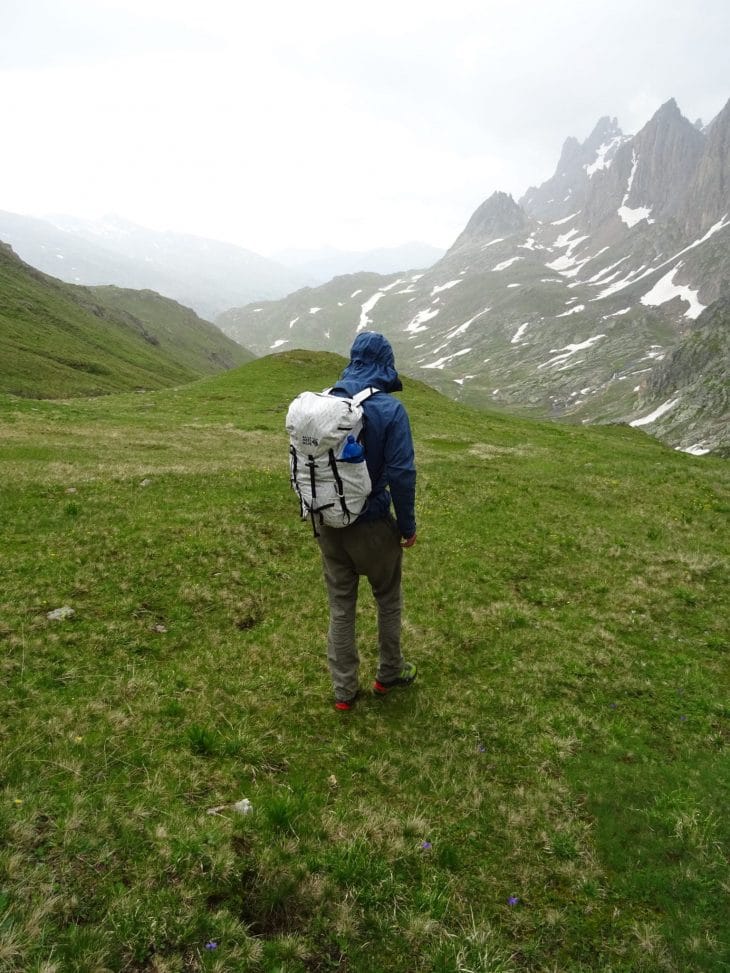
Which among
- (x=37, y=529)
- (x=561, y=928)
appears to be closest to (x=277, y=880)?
(x=561, y=928)

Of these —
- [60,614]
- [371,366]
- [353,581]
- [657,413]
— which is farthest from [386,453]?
[657,413]

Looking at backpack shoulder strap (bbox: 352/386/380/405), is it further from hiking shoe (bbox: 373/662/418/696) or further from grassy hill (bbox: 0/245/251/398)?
grassy hill (bbox: 0/245/251/398)

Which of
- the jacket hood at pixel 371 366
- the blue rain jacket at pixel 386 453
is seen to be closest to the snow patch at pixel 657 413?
the jacket hood at pixel 371 366

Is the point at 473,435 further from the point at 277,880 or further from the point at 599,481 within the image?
the point at 277,880

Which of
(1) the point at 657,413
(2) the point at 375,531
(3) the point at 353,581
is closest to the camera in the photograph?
(2) the point at 375,531

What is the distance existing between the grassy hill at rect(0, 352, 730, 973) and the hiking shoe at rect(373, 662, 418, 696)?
25cm

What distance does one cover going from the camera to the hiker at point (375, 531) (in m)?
7.88

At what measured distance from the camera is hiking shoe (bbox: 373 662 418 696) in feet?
30.4

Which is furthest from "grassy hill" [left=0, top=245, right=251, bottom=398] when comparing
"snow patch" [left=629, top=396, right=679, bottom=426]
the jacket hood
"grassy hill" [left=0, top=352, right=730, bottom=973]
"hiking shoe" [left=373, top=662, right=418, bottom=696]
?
"snow patch" [left=629, top=396, right=679, bottom=426]

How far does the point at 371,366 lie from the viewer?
8.41m

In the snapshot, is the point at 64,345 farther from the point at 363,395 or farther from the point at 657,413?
the point at 657,413

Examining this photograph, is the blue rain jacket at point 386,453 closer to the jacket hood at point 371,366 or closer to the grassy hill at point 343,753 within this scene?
the jacket hood at point 371,366

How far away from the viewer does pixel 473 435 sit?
135 ft

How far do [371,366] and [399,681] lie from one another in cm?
548
